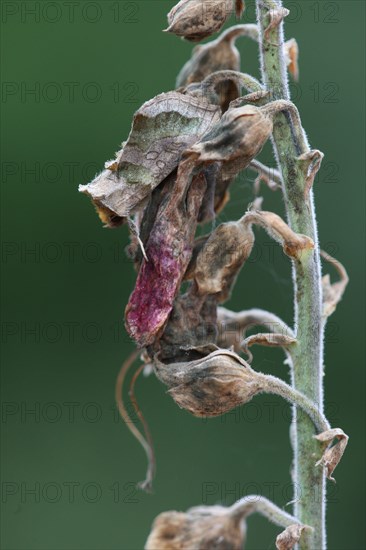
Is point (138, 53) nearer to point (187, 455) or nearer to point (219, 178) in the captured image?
point (187, 455)

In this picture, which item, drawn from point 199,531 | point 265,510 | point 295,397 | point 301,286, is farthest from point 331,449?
point 199,531

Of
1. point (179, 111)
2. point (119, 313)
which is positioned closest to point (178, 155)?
point (179, 111)

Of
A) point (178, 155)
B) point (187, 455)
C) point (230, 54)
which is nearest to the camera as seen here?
point (178, 155)

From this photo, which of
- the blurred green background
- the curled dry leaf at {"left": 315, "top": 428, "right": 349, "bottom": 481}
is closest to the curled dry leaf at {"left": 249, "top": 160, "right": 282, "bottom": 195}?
the curled dry leaf at {"left": 315, "top": 428, "right": 349, "bottom": 481}

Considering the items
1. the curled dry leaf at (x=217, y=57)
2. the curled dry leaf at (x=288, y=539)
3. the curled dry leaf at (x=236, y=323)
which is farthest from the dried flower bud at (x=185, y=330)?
the curled dry leaf at (x=217, y=57)

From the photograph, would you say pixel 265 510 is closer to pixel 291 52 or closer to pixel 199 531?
pixel 199 531

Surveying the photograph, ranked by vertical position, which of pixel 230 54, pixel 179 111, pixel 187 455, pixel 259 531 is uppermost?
pixel 230 54

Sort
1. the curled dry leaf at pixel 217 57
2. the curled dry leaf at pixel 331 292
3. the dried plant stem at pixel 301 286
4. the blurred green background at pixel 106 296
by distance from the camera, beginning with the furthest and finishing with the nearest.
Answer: the blurred green background at pixel 106 296 → the curled dry leaf at pixel 217 57 → the curled dry leaf at pixel 331 292 → the dried plant stem at pixel 301 286

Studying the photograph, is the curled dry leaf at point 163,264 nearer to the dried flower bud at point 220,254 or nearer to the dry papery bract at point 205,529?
the dried flower bud at point 220,254
